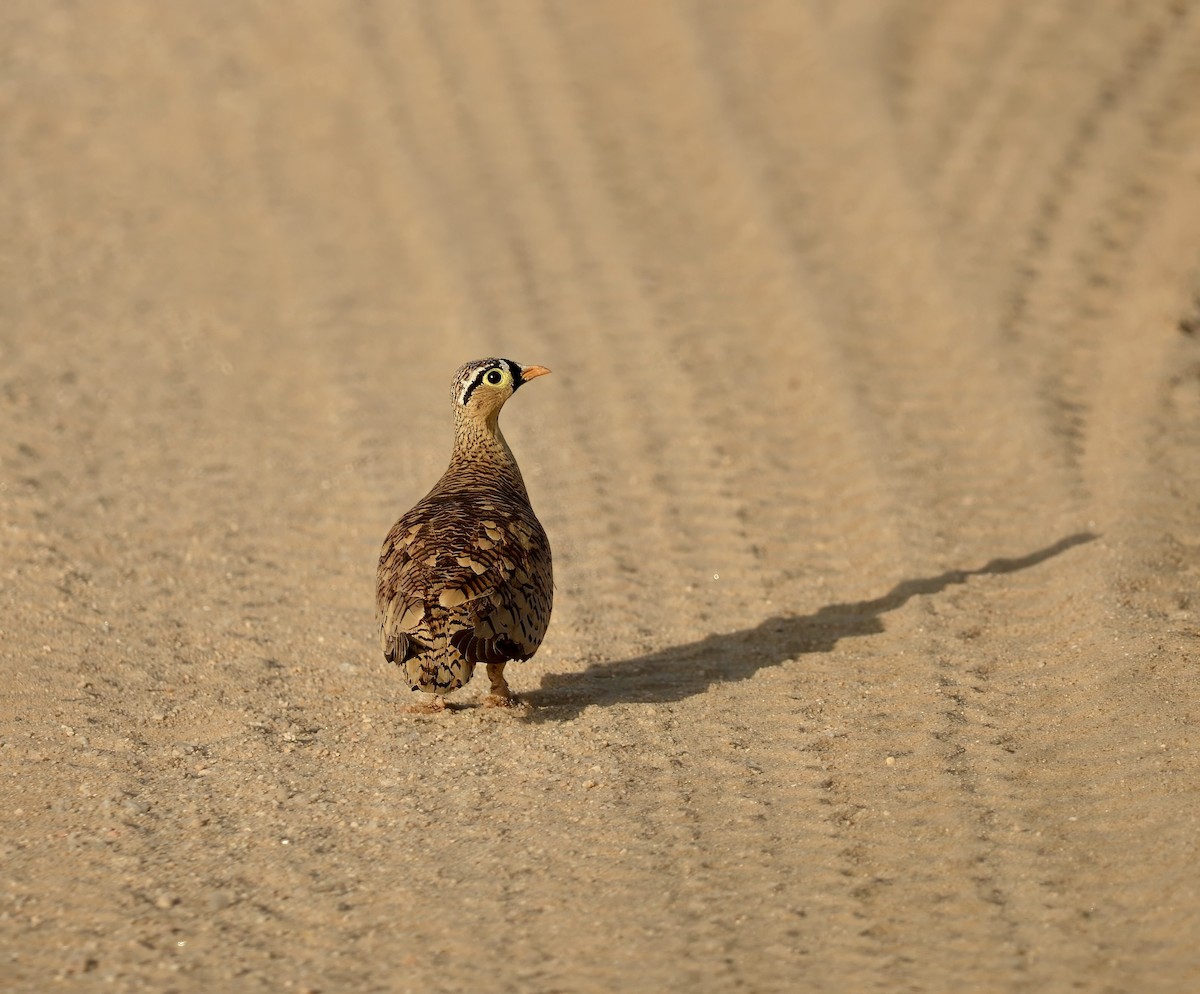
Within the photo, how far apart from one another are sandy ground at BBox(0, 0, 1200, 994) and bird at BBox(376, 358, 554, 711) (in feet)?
1.40

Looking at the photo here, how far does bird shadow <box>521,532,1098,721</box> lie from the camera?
692 cm

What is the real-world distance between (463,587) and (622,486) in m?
3.35

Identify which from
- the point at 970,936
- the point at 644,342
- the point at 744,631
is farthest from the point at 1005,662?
the point at 644,342

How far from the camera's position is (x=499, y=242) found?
1220 cm

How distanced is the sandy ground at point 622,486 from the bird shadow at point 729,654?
0.03 metres

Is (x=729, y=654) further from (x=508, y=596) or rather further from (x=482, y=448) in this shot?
(x=508, y=596)

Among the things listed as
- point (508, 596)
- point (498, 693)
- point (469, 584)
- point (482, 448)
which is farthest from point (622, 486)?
point (469, 584)

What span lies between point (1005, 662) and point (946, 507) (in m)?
1.97

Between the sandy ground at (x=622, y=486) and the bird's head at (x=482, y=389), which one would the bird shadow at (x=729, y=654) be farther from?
the bird's head at (x=482, y=389)

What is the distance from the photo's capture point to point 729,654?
7.46 m

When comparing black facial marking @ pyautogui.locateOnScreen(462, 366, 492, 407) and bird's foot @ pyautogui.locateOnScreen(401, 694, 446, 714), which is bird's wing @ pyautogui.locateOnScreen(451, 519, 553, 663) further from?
black facial marking @ pyautogui.locateOnScreen(462, 366, 492, 407)

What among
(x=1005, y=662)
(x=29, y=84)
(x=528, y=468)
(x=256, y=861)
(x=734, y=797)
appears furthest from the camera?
(x=29, y=84)

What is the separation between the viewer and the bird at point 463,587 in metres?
5.96

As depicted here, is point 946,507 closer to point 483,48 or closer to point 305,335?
point 305,335
